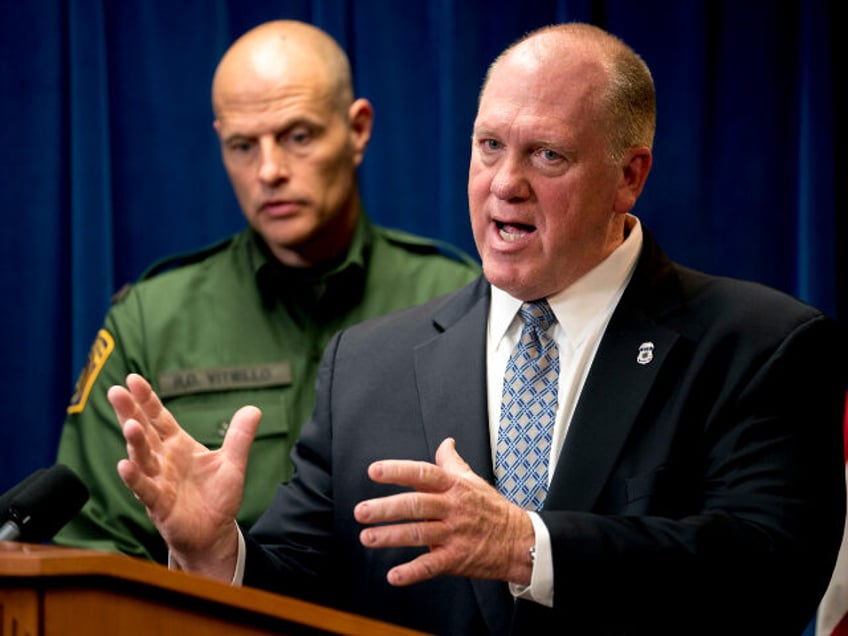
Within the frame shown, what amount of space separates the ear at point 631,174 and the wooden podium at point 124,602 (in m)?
1.04

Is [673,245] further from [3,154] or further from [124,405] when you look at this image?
[124,405]

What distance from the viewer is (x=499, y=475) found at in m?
2.10

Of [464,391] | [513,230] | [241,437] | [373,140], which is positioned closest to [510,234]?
[513,230]

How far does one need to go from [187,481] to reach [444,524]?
1.28 feet

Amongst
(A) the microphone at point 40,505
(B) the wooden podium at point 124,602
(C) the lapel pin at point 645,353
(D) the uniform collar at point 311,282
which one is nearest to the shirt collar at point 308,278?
(D) the uniform collar at point 311,282

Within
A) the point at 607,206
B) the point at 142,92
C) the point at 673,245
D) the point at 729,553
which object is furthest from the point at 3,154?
the point at 729,553

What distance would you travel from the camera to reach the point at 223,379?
319 centimetres

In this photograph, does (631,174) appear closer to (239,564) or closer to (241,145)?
(239,564)

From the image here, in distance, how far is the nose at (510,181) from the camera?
7.00 feet

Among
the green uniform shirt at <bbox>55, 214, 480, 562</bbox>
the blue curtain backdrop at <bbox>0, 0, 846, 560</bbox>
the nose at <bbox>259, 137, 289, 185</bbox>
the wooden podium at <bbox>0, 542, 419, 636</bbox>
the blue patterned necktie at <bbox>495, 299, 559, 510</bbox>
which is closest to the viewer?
the wooden podium at <bbox>0, 542, 419, 636</bbox>

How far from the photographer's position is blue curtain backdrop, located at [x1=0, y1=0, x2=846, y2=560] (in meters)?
3.62

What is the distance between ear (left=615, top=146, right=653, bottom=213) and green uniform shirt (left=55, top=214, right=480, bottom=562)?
3.62 ft

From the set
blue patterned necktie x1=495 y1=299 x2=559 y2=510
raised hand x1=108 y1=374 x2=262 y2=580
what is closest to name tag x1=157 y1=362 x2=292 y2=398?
blue patterned necktie x1=495 y1=299 x2=559 y2=510

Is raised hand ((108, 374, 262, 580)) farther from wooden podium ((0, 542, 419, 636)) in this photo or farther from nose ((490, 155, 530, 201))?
nose ((490, 155, 530, 201))
